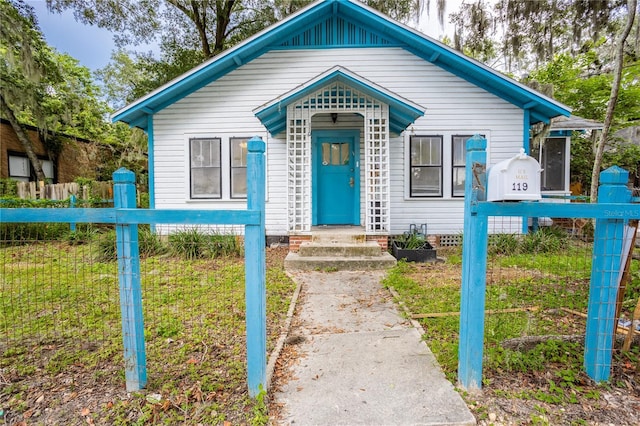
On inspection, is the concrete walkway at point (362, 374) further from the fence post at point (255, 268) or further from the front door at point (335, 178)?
the front door at point (335, 178)

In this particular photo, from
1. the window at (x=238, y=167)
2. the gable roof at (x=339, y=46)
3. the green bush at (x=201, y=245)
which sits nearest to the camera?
the green bush at (x=201, y=245)

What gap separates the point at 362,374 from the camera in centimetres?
268

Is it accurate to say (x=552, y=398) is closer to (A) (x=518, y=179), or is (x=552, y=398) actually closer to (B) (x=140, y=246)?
(A) (x=518, y=179)

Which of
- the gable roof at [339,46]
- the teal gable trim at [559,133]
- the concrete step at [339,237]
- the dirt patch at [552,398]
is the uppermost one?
the gable roof at [339,46]

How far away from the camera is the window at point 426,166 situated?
27.7ft

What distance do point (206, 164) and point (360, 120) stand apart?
13.2 ft

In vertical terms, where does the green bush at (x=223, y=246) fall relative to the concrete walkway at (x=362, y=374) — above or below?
above

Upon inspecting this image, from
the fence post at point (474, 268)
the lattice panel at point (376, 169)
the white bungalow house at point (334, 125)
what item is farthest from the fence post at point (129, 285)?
the white bungalow house at point (334, 125)

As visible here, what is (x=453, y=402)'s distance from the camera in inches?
90.3

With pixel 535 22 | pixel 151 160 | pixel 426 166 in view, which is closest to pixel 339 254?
pixel 426 166

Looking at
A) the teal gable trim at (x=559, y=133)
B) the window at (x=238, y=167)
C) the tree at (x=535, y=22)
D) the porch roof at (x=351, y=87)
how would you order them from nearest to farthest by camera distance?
the porch roof at (x=351, y=87) < the tree at (x=535, y=22) < the window at (x=238, y=167) < the teal gable trim at (x=559, y=133)

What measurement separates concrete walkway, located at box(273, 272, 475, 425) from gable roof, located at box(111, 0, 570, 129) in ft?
20.9

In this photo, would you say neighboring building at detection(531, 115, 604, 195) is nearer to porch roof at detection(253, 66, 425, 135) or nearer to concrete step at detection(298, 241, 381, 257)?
porch roof at detection(253, 66, 425, 135)

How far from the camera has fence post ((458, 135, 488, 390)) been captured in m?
2.36
